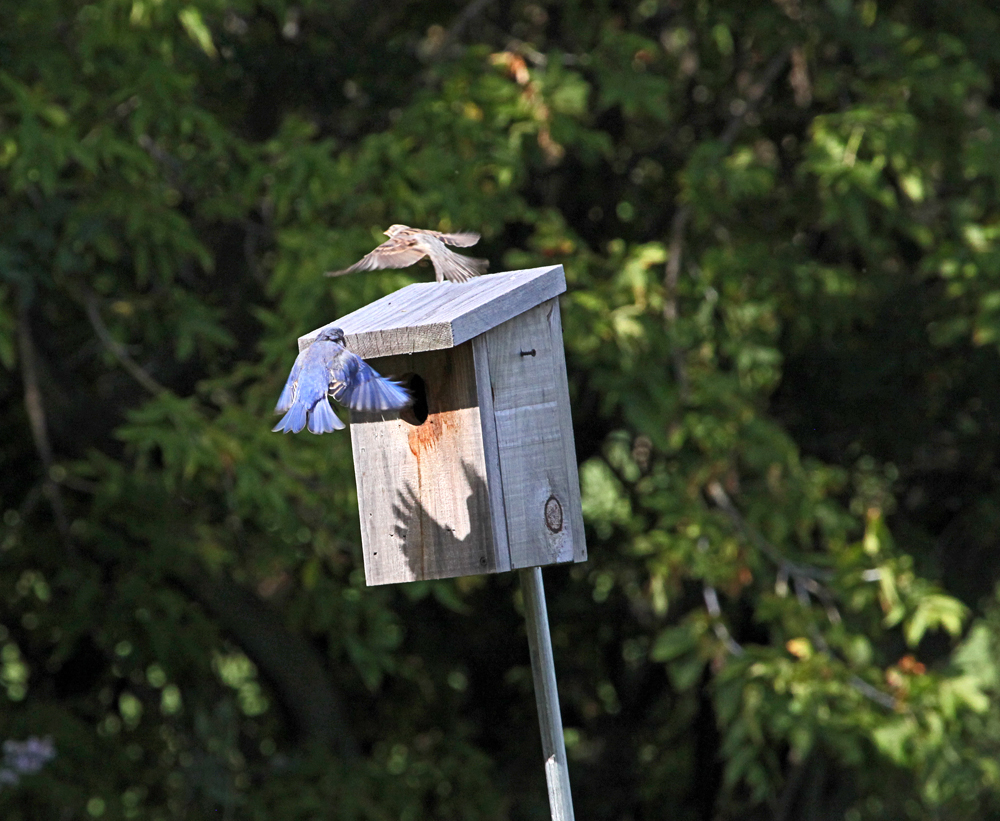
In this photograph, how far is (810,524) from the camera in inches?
178

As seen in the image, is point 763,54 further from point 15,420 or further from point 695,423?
point 15,420

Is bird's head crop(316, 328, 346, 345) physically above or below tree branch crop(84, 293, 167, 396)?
below

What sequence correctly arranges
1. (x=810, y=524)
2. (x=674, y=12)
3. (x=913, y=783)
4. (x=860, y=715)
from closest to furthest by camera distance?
(x=860, y=715) → (x=810, y=524) → (x=674, y=12) → (x=913, y=783)

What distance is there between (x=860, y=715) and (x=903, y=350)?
1.47 meters

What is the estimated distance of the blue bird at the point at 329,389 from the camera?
6.52 feet

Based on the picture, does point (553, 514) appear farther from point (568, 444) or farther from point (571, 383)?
point (571, 383)

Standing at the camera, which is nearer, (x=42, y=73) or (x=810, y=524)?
(x=42, y=73)

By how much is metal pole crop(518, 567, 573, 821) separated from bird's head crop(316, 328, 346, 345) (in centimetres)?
48

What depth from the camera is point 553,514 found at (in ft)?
7.30

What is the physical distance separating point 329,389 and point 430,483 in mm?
269

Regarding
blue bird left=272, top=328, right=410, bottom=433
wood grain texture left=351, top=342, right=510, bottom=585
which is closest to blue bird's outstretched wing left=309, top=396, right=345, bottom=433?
blue bird left=272, top=328, right=410, bottom=433

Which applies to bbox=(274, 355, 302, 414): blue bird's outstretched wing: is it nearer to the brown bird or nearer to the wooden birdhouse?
the wooden birdhouse

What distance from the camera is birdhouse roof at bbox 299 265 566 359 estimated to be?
208 centimetres

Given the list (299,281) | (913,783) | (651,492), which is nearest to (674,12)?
(651,492)
